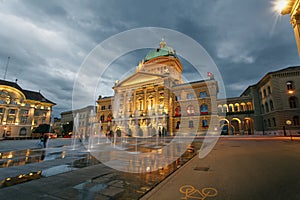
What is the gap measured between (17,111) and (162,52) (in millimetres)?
53174

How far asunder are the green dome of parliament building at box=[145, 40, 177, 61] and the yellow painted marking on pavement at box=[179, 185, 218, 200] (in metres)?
49.4

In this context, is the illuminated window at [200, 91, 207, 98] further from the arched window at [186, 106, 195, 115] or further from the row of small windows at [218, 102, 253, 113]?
the row of small windows at [218, 102, 253, 113]

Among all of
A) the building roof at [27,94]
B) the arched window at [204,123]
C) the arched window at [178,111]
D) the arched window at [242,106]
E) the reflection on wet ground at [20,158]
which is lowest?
the reflection on wet ground at [20,158]

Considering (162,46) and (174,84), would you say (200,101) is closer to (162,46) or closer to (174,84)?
(174,84)

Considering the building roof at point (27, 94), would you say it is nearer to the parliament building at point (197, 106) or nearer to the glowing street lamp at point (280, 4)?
the parliament building at point (197, 106)

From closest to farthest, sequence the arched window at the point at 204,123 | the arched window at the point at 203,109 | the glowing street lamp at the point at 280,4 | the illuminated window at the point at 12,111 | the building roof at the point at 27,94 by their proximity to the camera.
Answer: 1. the glowing street lamp at the point at 280,4
2. the arched window at the point at 204,123
3. the arched window at the point at 203,109
4. the illuminated window at the point at 12,111
5. the building roof at the point at 27,94

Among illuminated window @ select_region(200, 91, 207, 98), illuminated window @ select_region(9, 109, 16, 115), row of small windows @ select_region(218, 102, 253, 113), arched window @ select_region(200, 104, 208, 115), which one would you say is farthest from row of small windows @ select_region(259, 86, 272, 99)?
illuminated window @ select_region(9, 109, 16, 115)

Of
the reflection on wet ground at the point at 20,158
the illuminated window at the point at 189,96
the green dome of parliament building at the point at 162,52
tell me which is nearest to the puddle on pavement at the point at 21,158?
the reflection on wet ground at the point at 20,158

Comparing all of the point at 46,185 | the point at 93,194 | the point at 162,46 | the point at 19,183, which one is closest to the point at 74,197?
the point at 93,194

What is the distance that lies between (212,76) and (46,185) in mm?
39206

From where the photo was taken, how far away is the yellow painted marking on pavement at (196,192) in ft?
10.6

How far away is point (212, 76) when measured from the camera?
3741 centimetres

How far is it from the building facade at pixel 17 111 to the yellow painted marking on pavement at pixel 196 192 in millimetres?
62002

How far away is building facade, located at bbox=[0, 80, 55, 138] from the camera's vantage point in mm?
47781
